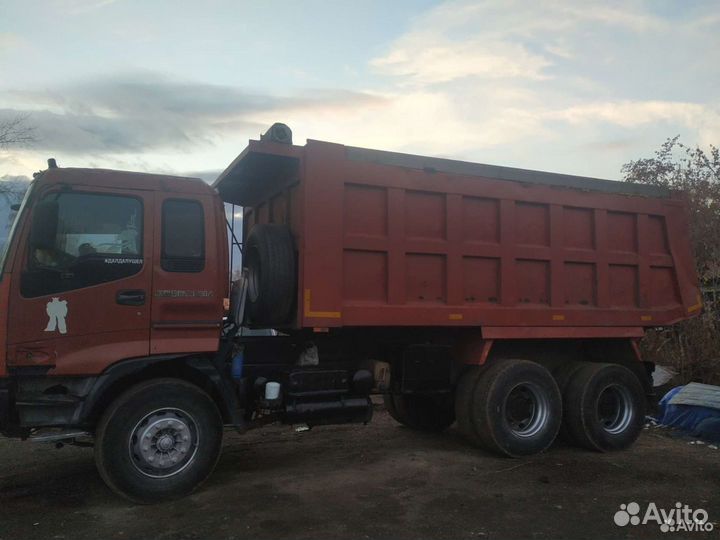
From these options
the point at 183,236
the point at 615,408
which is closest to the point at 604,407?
the point at 615,408

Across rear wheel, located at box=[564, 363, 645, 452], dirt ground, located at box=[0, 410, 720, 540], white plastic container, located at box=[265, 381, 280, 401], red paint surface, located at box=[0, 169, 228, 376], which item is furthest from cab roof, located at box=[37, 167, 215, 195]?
rear wheel, located at box=[564, 363, 645, 452]

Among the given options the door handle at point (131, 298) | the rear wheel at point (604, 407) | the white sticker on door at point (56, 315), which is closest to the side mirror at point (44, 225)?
the white sticker on door at point (56, 315)

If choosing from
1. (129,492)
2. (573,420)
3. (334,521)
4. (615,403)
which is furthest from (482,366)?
(129,492)

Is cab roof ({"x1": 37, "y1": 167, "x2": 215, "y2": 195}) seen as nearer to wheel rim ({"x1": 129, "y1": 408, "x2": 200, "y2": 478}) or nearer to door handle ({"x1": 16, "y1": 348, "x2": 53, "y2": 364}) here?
door handle ({"x1": 16, "y1": 348, "x2": 53, "y2": 364})

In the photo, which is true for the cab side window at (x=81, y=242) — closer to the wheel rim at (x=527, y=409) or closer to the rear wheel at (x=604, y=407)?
the wheel rim at (x=527, y=409)

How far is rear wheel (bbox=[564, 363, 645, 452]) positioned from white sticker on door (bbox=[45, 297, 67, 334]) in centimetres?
575

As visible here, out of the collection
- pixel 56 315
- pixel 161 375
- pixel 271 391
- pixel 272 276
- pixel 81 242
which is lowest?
pixel 271 391

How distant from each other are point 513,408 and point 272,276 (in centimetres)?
330

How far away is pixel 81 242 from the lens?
521cm

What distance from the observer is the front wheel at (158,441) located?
5059 mm

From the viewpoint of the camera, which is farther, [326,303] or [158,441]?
[326,303]

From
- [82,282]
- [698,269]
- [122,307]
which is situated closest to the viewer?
[82,282]

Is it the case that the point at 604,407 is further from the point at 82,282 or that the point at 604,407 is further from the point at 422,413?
the point at 82,282

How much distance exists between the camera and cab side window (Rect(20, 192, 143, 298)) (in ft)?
16.5
